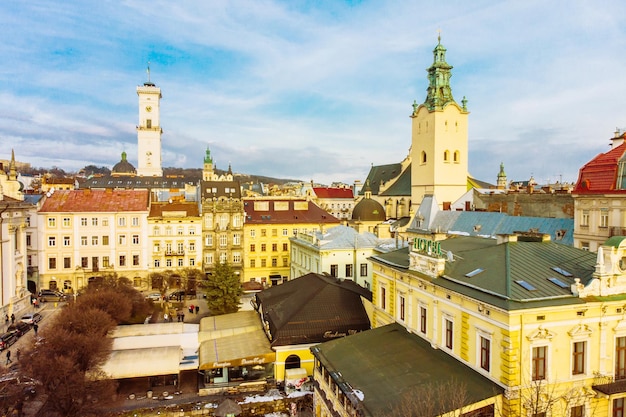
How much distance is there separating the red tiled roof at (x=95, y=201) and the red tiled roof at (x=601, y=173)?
156 feet

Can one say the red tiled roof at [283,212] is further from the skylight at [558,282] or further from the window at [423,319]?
the skylight at [558,282]

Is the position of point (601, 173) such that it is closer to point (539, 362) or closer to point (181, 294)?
point (539, 362)

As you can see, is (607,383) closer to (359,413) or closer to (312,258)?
(359,413)

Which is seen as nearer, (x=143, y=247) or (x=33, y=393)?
(x=33, y=393)

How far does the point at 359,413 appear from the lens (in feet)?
59.5

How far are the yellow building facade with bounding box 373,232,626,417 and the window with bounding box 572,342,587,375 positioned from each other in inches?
1.5

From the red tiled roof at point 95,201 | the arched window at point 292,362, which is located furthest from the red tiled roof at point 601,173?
the red tiled roof at point 95,201

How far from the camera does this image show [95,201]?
191 ft

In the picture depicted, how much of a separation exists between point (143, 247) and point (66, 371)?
36.1m

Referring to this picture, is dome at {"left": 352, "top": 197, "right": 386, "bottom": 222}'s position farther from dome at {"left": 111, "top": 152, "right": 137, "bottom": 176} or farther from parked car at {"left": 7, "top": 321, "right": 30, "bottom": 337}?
dome at {"left": 111, "top": 152, "right": 137, "bottom": 176}

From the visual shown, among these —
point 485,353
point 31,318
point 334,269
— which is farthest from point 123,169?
point 485,353

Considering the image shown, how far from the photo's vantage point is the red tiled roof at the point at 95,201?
186 feet

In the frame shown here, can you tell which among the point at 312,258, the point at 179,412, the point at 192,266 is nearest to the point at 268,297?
the point at 312,258

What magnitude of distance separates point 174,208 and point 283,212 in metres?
14.7
